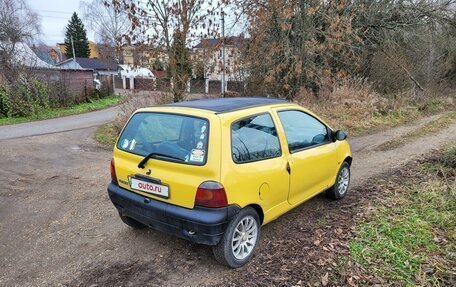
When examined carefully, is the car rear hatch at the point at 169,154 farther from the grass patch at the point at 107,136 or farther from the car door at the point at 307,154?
the grass patch at the point at 107,136

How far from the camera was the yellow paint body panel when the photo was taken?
3.04 m

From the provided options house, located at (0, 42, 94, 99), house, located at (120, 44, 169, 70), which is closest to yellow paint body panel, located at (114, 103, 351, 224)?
house, located at (120, 44, 169, 70)

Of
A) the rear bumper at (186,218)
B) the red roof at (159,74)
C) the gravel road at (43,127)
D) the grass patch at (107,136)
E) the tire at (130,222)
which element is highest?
the red roof at (159,74)

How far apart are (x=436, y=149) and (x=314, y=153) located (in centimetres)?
536

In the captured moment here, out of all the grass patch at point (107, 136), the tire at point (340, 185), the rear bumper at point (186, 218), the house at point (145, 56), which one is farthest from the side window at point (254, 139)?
the grass patch at point (107, 136)

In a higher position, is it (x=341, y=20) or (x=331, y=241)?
(x=341, y=20)

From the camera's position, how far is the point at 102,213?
477 cm

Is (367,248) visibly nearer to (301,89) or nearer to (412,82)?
(301,89)

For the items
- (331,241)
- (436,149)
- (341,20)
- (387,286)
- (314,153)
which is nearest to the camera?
(387,286)

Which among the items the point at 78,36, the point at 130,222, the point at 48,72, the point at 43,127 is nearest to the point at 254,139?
→ the point at 130,222

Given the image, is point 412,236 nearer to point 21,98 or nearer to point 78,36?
point 21,98

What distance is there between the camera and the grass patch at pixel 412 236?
10.2 ft

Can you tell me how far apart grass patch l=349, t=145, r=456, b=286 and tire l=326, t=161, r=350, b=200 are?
22.2 inches

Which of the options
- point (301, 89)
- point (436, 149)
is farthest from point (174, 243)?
point (301, 89)
